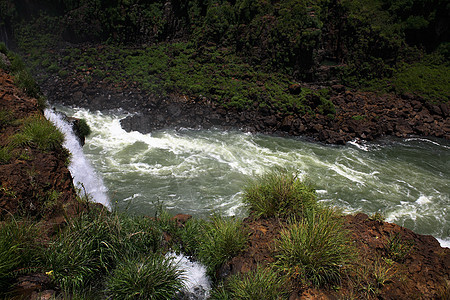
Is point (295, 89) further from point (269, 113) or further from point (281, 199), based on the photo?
point (281, 199)

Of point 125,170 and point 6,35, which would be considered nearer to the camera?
point 125,170

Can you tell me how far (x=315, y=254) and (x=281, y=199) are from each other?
5.96 feet

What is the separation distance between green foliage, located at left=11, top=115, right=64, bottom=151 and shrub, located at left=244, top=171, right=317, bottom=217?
18.4 feet

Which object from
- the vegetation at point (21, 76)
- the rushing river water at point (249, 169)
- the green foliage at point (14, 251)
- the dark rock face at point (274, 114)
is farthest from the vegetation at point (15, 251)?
the dark rock face at point (274, 114)

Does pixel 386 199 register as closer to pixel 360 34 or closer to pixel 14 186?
pixel 14 186

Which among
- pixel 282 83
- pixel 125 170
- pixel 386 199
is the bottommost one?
pixel 386 199

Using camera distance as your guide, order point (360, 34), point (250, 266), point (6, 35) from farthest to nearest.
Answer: point (6, 35) → point (360, 34) → point (250, 266)

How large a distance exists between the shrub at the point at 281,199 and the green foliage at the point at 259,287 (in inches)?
67.0

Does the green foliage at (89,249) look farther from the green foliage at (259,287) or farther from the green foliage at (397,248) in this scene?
the green foliage at (397,248)

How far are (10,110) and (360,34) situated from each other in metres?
29.0

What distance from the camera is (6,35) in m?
31.1

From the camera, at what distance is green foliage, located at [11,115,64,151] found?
656 centimetres

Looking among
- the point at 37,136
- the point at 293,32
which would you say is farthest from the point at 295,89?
the point at 37,136

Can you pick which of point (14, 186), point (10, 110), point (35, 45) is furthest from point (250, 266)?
point (35, 45)
